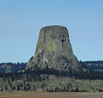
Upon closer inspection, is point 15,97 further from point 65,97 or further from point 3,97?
point 65,97

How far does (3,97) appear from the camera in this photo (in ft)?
300

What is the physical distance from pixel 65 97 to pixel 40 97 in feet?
18.7

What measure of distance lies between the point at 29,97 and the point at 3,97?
21.0 ft

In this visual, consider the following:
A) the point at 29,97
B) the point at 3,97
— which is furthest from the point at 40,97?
the point at 3,97

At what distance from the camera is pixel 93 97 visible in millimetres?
88188

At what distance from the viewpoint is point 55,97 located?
9050 centimetres

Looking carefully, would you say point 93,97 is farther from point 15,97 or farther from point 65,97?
point 15,97

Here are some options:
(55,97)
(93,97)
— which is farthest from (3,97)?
(93,97)

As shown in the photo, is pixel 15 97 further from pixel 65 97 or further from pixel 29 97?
pixel 65 97

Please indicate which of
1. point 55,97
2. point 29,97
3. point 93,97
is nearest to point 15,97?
point 29,97

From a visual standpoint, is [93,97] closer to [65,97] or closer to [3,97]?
[65,97]

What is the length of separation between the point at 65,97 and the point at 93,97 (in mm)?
6299

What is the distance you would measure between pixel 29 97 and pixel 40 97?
2661 mm

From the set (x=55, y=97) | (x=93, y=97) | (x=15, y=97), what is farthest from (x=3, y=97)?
(x=93, y=97)
